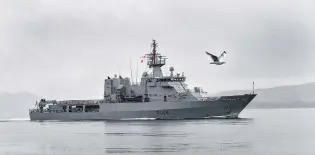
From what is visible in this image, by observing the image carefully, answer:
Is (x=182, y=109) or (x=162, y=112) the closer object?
(x=182, y=109)

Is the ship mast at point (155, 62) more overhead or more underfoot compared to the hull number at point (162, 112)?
more overhead

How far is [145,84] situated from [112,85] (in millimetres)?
7480

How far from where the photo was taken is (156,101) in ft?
267

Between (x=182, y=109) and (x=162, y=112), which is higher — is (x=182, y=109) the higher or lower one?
the higher one

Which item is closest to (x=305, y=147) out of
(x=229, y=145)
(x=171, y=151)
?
(x=229, y=145)

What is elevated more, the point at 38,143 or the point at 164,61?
the point at 164,61

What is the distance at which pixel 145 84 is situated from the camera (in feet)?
277

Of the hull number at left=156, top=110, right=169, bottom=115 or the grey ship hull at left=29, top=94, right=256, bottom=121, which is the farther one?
the hull number at left=156, top=110, right=169, bottom=115

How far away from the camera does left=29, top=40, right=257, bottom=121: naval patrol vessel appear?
79125mm

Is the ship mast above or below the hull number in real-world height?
above

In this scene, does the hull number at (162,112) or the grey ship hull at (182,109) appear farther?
the hull number at (162,112)

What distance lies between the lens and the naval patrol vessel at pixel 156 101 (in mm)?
79125

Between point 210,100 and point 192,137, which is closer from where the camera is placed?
point 192,137

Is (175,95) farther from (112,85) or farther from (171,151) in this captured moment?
(171,151)
